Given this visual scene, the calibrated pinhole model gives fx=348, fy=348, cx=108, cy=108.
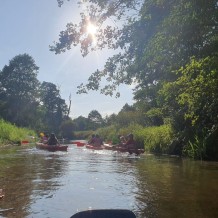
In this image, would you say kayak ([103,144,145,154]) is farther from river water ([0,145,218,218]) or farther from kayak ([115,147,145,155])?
river water ([0,145,218,218])

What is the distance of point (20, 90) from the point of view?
6334cm

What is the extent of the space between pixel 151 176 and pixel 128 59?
37.5ft

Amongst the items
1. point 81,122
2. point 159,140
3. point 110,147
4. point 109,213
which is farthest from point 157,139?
point 81,122

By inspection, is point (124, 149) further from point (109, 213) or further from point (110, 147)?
point (109, 213)

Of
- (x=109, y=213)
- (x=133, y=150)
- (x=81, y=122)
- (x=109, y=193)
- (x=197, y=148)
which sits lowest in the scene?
(x=109, y=193)

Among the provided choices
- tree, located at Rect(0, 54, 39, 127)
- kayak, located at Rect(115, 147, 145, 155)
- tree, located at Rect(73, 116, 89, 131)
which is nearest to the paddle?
kayak, located at Rect(115, 147, 145, 155)

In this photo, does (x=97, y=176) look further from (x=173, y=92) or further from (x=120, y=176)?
(x=173, y=92)

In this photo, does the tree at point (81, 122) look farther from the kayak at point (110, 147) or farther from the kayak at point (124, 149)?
the kayak at point (124, 149)

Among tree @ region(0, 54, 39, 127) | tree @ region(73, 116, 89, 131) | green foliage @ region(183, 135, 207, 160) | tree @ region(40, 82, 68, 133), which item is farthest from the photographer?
tree @ region(73, 116, 89, 131)

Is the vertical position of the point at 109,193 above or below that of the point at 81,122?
below

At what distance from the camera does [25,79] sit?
2559 inches

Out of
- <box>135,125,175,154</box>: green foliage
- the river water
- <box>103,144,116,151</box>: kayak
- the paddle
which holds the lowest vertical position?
the river water

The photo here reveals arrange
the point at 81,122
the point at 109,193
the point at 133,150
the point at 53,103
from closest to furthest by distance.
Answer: the point at 109,193 → the point at 133,150 → the point at 53,103 → the point at 81,122

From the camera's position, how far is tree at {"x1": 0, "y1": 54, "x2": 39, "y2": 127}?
60.6 meters
